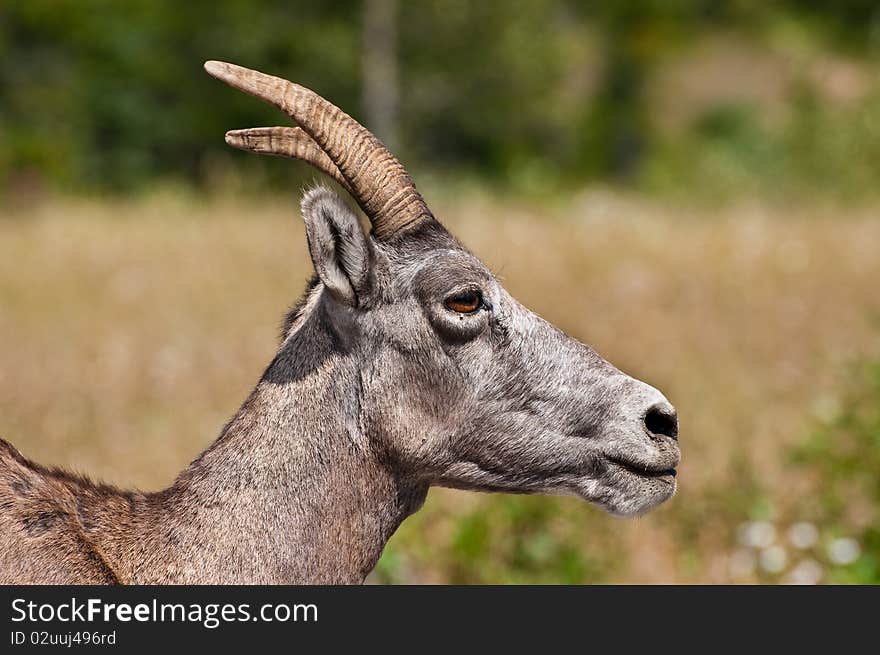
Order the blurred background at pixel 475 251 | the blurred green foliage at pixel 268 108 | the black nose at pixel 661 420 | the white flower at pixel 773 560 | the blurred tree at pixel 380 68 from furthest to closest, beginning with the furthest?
the blurred tree at pixel 380 68 < the blurred green foliage at pixel 268 108 < the blurred background at pixel 475 251 < the white flower at pixel 773 560 < the black nose at pixel 661 420

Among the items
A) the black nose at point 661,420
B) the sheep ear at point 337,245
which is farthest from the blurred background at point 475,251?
the sheep ear at point 337,245

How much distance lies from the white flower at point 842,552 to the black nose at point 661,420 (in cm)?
291

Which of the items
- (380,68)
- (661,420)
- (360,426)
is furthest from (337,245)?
(380,68)

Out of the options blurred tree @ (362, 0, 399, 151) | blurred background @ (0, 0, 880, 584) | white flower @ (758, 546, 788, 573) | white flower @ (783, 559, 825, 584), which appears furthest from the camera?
blurred tree @ (362, 0, 399, 151)

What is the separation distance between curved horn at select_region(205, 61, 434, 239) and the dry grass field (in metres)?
1.56

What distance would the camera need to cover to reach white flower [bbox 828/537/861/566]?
6281mm

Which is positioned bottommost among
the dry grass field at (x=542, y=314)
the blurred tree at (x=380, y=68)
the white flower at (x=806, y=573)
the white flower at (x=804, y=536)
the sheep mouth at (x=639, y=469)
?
the sheep mouth at (x=639, y=469)

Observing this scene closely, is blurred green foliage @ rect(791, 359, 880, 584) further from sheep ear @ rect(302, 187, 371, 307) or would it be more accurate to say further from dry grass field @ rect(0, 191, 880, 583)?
sheep ear @ rect(302, 187, 371, 307)

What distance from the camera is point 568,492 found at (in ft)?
12.9

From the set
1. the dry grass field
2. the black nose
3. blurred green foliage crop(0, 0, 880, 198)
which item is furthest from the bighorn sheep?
blurred green foliage crop(0, 0, 880, 198)

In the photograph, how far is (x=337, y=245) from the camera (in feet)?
12.0

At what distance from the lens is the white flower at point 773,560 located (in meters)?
6.43

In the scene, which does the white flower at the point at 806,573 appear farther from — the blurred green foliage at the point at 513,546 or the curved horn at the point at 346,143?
the curved horn at the point at 346,143
